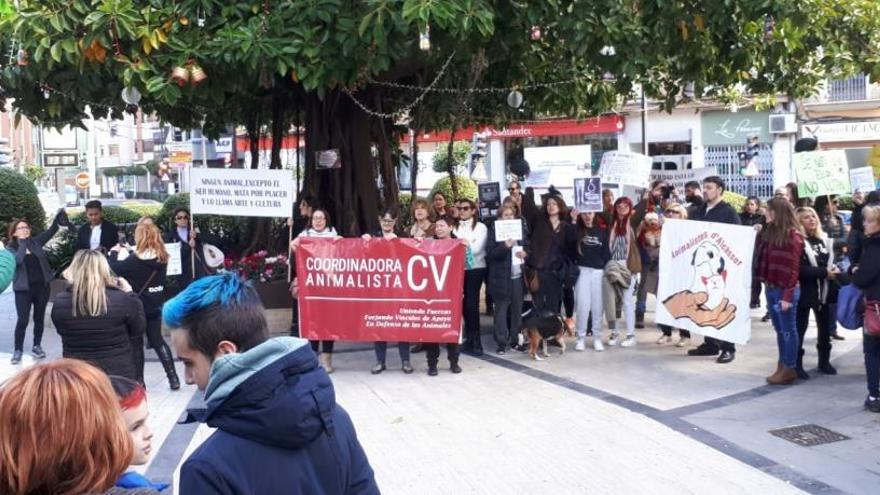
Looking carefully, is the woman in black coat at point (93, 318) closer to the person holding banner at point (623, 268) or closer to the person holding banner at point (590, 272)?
Result: the person holding banner at point (590, 272)

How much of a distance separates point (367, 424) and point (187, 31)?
4718mm

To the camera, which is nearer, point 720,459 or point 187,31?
point 720,459

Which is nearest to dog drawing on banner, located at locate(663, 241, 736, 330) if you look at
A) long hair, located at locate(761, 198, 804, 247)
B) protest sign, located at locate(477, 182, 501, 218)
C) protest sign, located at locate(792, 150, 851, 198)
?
long hair, located at locate(761, 198, 804, 247)

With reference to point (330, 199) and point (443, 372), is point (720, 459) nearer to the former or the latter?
point (443, 372)

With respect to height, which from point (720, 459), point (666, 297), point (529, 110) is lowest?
point (720, 459)

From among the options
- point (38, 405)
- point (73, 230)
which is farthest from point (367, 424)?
point (73, 230)

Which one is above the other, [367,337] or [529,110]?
[529,110]

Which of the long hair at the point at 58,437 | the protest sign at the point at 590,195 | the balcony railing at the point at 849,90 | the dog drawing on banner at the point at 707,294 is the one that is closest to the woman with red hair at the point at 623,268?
the protest sign at the point at 590,195

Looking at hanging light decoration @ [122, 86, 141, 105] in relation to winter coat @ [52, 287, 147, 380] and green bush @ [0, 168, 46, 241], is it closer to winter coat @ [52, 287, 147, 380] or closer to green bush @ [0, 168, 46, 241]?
winter coat @ [52, 287, 147, 380]

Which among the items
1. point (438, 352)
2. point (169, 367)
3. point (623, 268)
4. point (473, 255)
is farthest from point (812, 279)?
point (169, 367)

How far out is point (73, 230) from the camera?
14.3 metres

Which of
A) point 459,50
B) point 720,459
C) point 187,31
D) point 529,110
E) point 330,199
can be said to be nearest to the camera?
point 720,459

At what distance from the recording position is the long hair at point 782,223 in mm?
8641

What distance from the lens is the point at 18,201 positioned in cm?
1888
